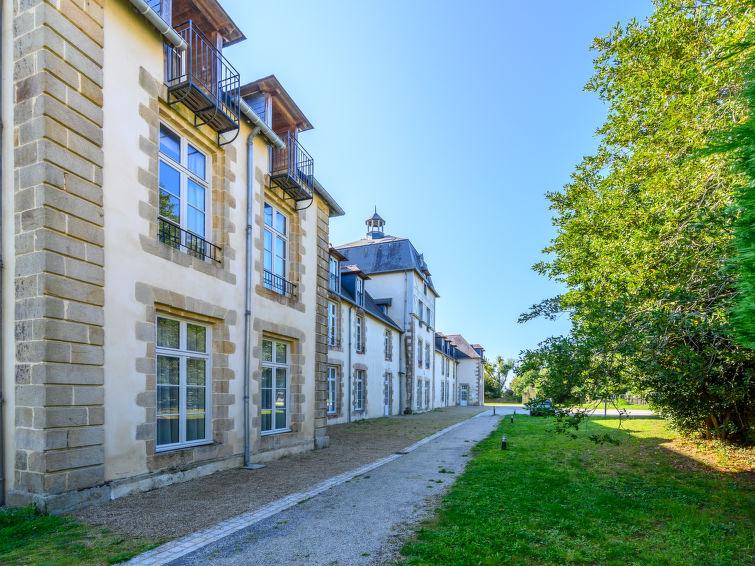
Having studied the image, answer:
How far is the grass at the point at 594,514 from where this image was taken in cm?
398

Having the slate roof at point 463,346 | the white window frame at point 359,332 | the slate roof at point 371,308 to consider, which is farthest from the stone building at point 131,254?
the slate roof at point 463,346

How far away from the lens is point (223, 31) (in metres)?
8.18

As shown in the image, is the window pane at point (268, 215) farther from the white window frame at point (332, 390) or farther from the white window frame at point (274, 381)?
the white window frame at point (332, 390)

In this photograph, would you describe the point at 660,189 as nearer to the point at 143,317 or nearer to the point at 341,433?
the point at 143,317

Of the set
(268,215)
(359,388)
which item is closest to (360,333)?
(359,388)

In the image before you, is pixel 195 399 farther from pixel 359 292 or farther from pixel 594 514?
pixel 359 292

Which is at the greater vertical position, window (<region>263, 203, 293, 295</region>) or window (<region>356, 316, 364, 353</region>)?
window (<region>263, 203, 293, 295</region>)

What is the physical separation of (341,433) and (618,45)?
12490mm

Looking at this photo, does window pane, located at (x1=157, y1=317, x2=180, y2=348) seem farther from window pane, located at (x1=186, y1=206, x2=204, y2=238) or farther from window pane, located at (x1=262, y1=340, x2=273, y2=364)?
window pane, located at (x1=262, y1=340, x2=273, y2=364)

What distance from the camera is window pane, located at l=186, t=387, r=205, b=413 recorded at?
7234 millimetres

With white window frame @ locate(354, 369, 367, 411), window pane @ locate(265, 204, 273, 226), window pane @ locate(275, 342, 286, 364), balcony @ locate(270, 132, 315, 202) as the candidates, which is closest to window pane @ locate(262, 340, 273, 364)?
window pane @ locate(275, 342, 286, 364)

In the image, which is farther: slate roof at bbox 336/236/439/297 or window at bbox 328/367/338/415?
slate roof at bbox 336/236/439/297

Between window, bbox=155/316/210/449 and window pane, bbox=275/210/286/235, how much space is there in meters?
3.39

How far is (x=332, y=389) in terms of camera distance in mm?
18797
